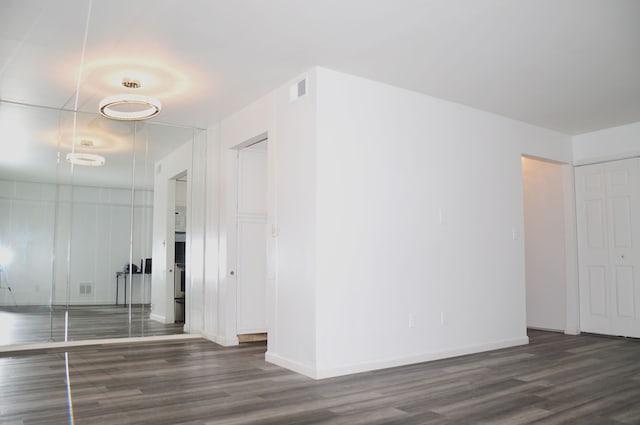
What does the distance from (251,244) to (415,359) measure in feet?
8.24

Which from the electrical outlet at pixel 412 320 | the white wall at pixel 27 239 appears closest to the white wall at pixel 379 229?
the electrical outlet at pixel 412 320

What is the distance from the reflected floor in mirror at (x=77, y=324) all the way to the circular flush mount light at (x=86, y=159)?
1.76 meters

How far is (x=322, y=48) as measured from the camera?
4176 mm

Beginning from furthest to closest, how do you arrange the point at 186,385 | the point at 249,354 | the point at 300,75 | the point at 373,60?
the point at 249,354 → the point at 300,75 → the point at 373,60 → the point at 186,385

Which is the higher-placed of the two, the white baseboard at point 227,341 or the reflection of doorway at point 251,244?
the reflection of doorway at point 251,244

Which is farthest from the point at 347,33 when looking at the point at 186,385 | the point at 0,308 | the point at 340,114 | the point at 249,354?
the point at 0,308

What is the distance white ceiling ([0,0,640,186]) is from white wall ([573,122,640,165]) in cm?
106

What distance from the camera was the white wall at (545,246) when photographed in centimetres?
714

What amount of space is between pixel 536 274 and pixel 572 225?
90 cm

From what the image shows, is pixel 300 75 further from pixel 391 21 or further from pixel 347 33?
pixel 391 21

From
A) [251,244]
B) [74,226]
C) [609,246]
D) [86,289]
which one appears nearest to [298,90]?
[251,244]

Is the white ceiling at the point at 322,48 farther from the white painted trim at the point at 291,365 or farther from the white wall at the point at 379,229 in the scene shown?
the white painted trim at the point at 291,365

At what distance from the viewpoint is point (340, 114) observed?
466cm

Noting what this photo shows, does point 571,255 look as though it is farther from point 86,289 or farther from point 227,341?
point 86,289
